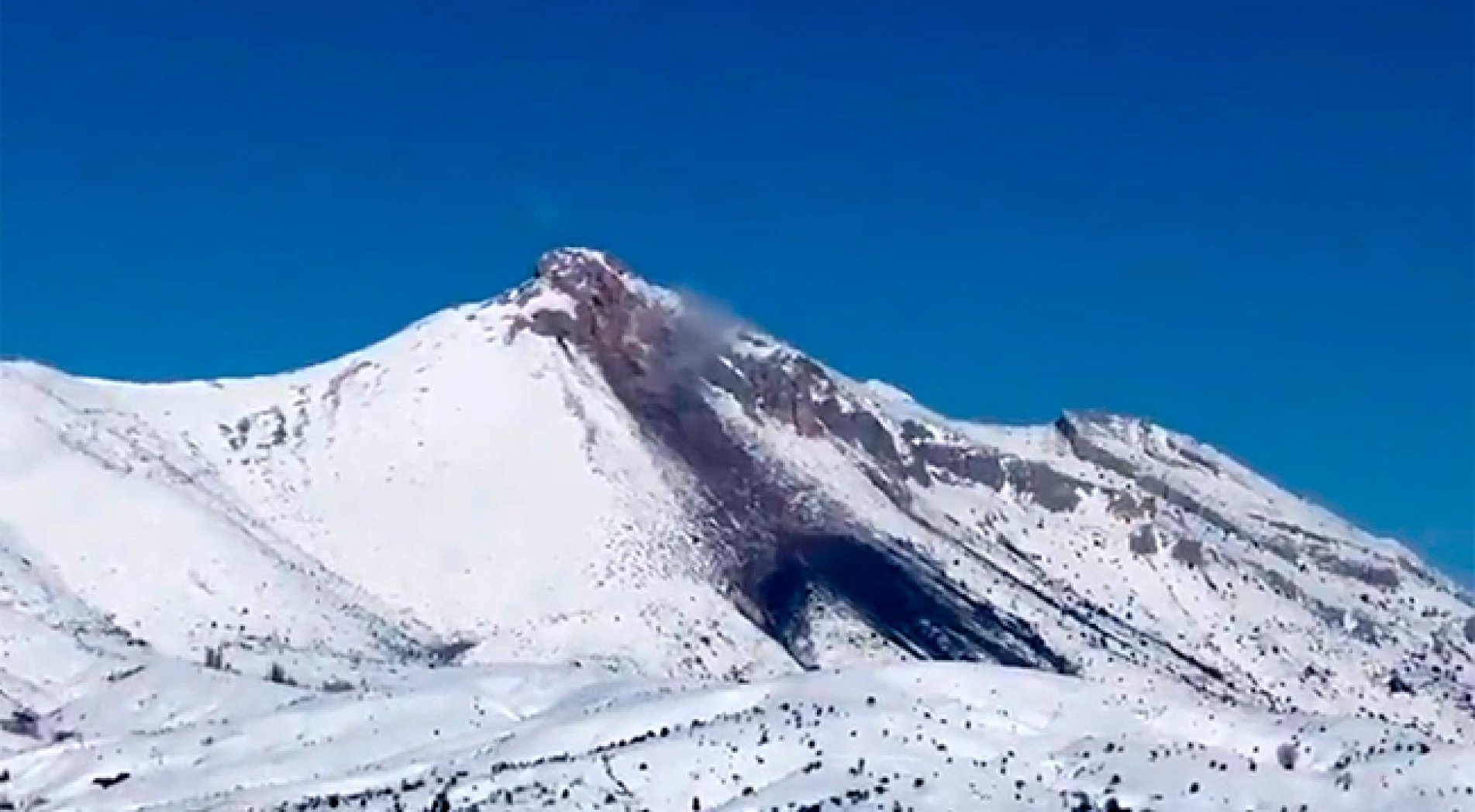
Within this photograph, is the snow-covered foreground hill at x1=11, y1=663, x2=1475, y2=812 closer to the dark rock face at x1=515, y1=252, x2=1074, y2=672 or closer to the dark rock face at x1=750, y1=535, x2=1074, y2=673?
the dark rock face at x1=750, y1=535, x2=1074, y2=673

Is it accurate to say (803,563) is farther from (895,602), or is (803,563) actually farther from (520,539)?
(520,539)

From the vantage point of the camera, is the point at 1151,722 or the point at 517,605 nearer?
the point at 1151,722

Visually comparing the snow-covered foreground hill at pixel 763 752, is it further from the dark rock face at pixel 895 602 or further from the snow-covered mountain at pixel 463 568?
the dark rock face at pixel 895 602

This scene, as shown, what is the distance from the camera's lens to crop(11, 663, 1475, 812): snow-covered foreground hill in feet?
240

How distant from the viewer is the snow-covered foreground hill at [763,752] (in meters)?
73.2

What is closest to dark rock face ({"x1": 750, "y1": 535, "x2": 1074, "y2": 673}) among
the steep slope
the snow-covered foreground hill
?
the steep slope

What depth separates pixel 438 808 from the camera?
76.4 meters

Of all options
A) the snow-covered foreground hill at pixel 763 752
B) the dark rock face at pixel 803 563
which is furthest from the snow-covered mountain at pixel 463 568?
the snow-covered foreground hill at pixel 763 752

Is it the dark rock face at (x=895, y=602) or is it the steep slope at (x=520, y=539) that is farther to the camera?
the dark rock face at (x=895, y=602)

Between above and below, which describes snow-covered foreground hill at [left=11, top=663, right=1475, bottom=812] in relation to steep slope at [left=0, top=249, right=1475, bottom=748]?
below

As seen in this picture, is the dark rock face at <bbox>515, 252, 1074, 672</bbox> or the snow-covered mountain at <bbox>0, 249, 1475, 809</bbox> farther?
the dark rock face at <bbox>515, 252, 1074, 672</bbox>

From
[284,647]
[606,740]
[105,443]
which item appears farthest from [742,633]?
[606,740]

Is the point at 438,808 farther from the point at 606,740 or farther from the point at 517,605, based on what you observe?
the point at 517,605

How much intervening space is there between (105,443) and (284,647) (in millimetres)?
34371
